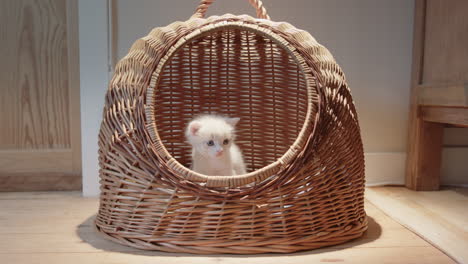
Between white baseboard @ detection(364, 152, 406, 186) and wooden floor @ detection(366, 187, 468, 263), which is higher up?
white baseboard @ detection(364, 152, 406, 186)

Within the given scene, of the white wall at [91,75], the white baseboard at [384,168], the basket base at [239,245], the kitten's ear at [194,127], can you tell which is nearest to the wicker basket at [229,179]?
the basket base at [239,245]

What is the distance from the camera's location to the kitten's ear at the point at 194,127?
1.56 m

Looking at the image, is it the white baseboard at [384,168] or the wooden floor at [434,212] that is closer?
the wooden floor at [434,212]

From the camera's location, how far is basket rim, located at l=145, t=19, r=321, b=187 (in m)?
1.19

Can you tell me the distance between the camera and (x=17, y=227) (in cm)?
156

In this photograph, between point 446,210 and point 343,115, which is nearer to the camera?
point 343,115

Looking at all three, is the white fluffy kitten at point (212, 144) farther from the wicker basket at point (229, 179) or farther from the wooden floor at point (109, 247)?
the wooden floor at point (109, 247)

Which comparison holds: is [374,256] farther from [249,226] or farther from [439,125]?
[439,125]

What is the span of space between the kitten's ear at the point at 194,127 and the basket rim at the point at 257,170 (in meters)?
0.28

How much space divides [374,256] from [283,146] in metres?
0.80

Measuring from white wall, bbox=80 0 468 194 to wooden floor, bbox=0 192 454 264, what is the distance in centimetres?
65

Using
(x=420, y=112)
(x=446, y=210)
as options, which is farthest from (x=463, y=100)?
(x=446, y=210)

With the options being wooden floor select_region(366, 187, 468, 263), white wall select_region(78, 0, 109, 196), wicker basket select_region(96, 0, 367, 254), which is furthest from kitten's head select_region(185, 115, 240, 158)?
wooden floor select_region(366, 187, 468, 263)

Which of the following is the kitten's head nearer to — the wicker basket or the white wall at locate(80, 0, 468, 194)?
the wicker basket
